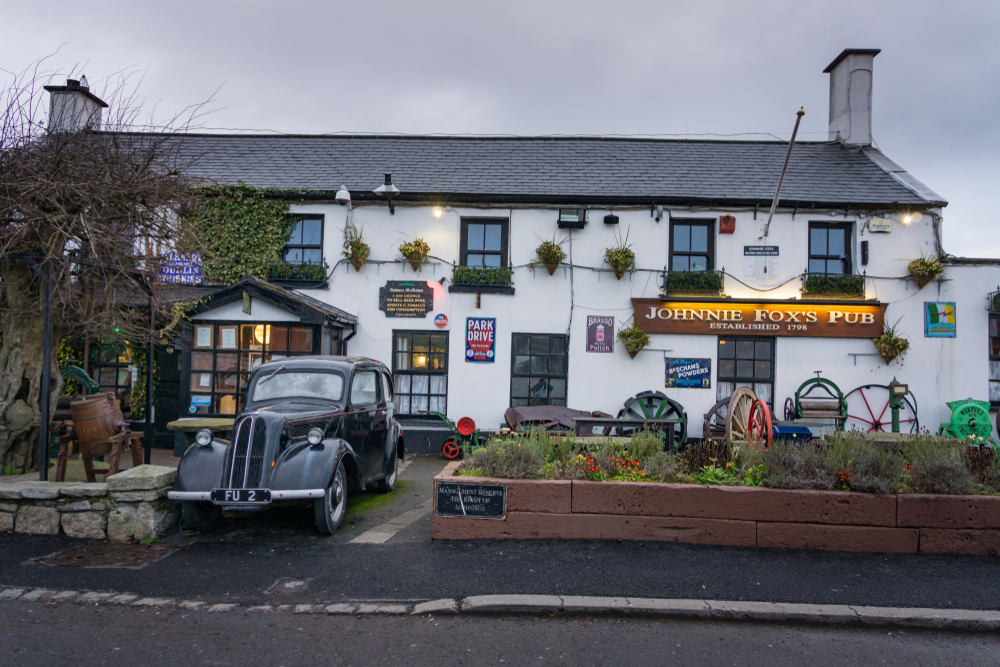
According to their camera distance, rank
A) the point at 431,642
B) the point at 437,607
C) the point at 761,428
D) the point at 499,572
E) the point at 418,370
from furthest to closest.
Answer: the point at 418,370
the point at 761,428
the point at 499,572
the point at 437,607
the point at 431,642

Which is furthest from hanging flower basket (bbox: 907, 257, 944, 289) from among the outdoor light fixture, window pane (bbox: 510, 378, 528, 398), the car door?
the car door

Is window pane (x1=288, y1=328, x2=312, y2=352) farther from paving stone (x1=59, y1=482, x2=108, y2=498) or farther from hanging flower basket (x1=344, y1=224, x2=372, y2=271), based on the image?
paving stone (x1=59, y1=482, x2=108, y2=498)

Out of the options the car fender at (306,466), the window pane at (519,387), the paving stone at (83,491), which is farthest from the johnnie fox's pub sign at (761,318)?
the paving stone at (83,491)

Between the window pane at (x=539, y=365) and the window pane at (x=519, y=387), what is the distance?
282 millimetres

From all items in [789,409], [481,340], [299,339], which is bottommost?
[789,409]

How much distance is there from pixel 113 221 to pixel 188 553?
3.71 m

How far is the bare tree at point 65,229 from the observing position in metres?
6.04

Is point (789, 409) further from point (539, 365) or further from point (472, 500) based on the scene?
point (472, 500)

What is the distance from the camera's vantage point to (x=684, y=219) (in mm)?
11781

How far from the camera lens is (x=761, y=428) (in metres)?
7.80

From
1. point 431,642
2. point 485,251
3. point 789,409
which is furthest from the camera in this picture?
point 485,251

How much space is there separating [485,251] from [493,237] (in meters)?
0.36

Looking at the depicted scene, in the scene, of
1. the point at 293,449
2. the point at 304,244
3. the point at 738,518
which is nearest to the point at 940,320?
the point at 738,518

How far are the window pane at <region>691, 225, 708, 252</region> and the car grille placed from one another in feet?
29.9
